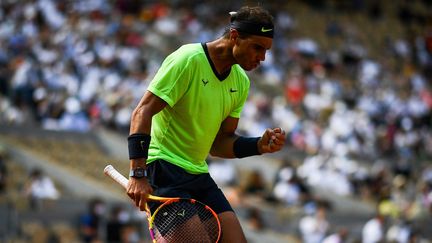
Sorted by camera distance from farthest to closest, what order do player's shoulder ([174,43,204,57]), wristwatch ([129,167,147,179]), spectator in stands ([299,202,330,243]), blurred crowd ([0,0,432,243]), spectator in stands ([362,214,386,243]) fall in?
blurred crowd ([0,0,432,243])
spectator in stands ([299,202,330,243])
spectator in stands ([362,214,386,243])
player's shoulder ([174,43,204,57])
wristwatch ([129,167,147,179])

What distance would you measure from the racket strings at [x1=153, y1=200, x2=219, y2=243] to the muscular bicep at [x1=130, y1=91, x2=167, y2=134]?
2.01 ft

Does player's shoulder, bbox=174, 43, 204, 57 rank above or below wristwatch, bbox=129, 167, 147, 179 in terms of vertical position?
above

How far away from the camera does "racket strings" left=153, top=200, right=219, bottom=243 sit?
7.45 m

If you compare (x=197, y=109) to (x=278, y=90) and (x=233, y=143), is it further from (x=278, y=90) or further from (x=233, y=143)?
(x=278, y=90)

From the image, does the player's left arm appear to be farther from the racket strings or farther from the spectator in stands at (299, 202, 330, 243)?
the spectator in stands at (299, 202, 330, 243)

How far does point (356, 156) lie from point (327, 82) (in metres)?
3.37

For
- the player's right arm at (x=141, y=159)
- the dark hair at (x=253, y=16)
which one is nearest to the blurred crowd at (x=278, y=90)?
the dark hair at (x=253, y=16)

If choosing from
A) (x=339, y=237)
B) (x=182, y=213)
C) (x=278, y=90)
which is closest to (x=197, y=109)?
(x=182, y=213)

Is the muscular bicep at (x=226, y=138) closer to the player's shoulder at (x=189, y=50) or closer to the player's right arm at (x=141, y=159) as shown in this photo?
the player's shoulder at (x=189, y=50)

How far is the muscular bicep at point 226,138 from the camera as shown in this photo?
8203 mm

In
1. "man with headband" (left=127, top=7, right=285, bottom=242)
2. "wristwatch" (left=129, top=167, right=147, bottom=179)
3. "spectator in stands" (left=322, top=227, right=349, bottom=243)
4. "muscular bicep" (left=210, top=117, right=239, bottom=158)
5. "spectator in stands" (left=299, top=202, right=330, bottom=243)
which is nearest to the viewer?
"wristwatch" (left=129, top=167, right=147, bottom=179)

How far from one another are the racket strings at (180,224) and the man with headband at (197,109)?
0.43ft

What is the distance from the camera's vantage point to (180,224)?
294 inches

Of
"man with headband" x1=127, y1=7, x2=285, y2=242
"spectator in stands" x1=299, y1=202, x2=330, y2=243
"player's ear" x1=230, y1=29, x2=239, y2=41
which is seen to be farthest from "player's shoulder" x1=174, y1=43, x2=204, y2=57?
"spectator in stands" x1=299, y1=202, x2=330, y2=243
